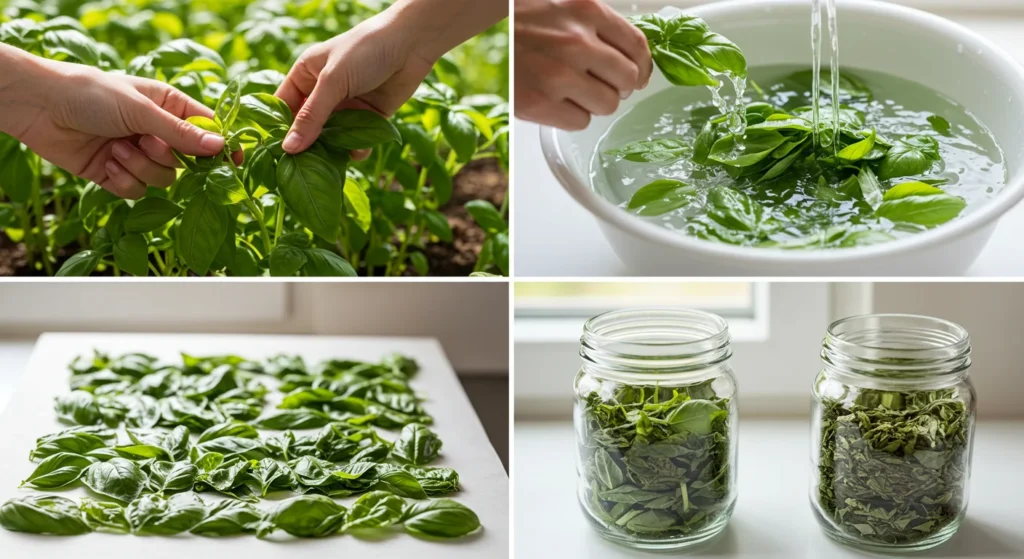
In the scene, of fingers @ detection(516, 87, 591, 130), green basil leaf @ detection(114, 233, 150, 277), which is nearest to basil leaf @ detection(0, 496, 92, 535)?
green basil leaf @ detection(114, 233, 150, 277)

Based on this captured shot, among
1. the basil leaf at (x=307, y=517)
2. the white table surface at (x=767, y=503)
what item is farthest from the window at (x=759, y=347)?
the basil leaf at (x=307, y=517)

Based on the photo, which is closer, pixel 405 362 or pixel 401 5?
pixel 401 5

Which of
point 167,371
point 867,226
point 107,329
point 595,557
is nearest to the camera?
point 867,226

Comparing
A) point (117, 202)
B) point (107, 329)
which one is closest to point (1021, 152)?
point (117, 202)

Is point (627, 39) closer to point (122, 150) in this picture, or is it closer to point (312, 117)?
point (312, 117)

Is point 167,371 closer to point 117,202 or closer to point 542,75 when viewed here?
point 117,202

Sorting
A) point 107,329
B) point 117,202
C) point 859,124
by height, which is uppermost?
point 859,124

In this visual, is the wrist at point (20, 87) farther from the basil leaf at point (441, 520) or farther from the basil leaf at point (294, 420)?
the basil leaf at point (441, 520)

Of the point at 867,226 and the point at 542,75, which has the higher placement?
the point at 542,75
